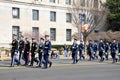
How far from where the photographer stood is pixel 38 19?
184 feet

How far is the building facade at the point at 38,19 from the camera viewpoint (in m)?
52.3

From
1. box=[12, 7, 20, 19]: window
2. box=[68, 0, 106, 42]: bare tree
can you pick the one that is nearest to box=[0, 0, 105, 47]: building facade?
box=[12, 7, 20, 19]: window

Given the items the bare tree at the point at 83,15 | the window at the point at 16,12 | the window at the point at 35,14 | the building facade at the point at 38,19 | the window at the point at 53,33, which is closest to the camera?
the building facade at the point at 38,19

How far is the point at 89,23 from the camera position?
5631 centimetres

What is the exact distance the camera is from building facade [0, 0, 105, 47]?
5234cm

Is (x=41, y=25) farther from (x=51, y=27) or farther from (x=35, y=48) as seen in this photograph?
(x=35, y=48)

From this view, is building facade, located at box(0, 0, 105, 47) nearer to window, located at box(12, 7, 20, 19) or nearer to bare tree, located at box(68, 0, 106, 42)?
window, located at box(12, 7, 20, 19)

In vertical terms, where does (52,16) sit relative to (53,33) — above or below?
above

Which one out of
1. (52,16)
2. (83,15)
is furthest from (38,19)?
(83,15)

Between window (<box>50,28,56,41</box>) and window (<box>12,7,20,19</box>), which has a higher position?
window (<box>12,7,20,19</box>)

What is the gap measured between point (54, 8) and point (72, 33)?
16.7ft

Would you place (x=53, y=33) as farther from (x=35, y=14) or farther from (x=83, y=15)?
(x=83, y=15)

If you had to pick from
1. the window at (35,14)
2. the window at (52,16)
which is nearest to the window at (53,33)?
the window at (52,16)

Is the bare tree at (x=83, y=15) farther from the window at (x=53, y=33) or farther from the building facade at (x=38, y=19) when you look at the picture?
the window at (x=53, y=33)
